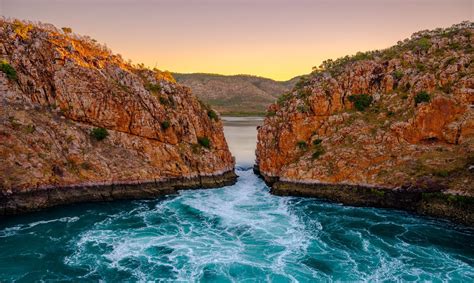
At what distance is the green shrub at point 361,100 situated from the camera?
51.4 meters

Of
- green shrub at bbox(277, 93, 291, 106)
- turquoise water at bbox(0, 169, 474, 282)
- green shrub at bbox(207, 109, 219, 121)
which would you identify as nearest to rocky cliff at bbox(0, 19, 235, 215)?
turquoise water at bbox(0, 169, 474, 282)

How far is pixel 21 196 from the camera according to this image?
3741 cm

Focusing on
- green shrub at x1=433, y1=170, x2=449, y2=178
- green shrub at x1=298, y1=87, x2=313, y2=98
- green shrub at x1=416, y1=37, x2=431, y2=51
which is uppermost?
green shrub at x1=416, y1=37, x2=431, y2=51

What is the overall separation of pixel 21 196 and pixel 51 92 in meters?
16.4

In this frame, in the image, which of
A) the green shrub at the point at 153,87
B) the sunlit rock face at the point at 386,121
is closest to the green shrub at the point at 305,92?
the sunlit rock face at the point at 386,121

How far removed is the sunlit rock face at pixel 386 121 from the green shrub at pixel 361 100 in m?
0.15

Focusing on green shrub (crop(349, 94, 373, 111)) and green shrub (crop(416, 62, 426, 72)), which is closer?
green shrub (crop(416, 62, 426, 72))

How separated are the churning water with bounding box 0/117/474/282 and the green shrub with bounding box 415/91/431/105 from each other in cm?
1632

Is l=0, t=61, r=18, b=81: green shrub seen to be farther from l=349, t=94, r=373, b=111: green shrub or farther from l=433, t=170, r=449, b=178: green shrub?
l=433, t=170, r=449, b=178: green shrub

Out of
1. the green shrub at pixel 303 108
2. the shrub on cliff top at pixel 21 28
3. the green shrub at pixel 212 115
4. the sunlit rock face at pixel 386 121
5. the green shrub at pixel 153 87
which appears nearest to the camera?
the sunlit rock face at pixel 386 121

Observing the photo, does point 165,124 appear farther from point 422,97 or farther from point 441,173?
point 441,173

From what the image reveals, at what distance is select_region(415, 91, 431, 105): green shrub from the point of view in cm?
4575

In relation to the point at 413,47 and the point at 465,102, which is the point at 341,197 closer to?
the point at 465,102

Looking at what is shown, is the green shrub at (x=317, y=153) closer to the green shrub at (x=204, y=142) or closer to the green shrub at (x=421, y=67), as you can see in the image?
the green shrub at (x=204, y=142)
